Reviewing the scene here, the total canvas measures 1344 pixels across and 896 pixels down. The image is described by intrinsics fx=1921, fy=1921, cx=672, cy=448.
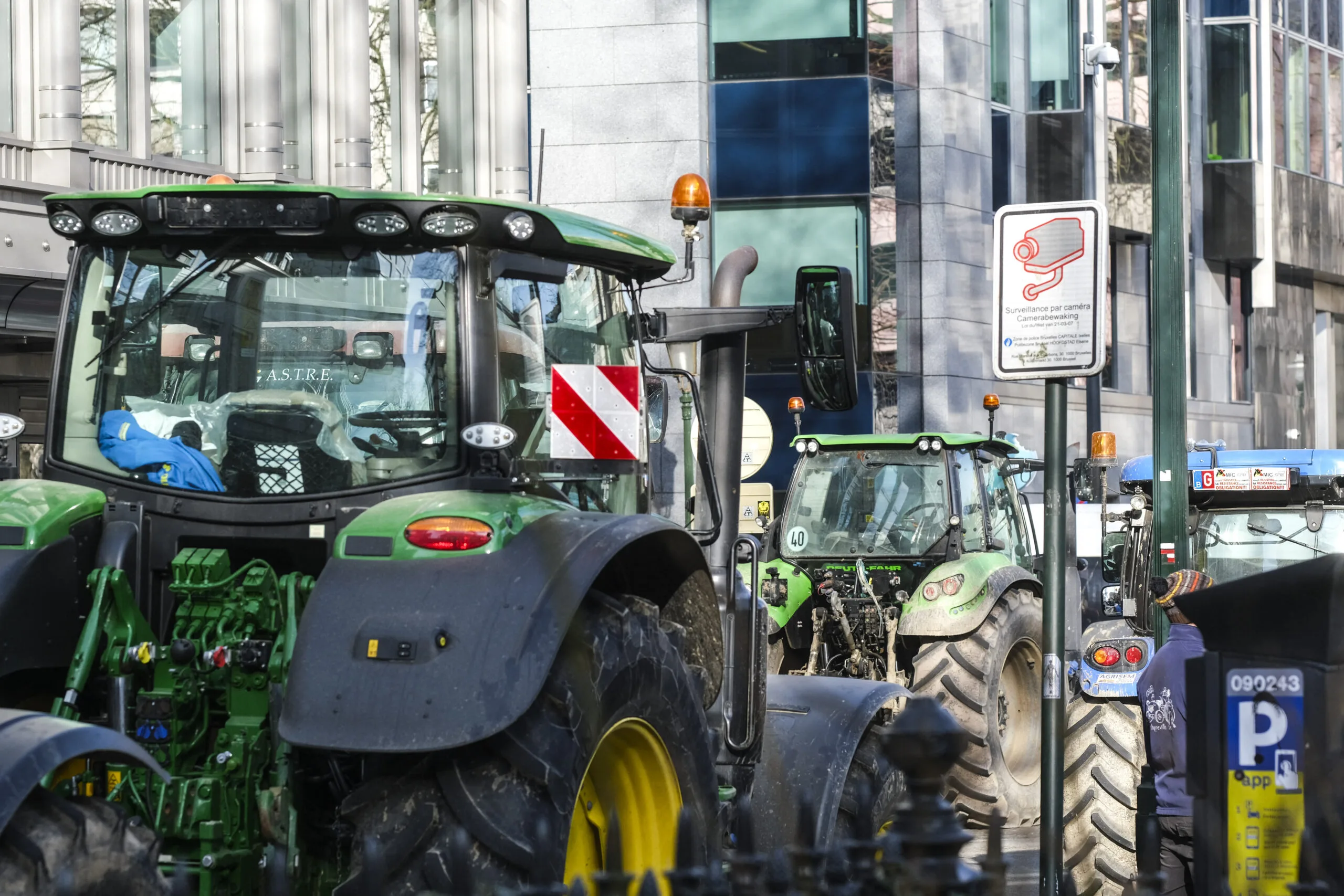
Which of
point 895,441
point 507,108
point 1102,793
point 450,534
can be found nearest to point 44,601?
point 450,534

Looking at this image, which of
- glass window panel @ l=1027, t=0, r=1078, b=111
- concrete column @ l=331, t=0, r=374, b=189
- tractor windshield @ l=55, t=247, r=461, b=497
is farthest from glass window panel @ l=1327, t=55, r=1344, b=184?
tractor windshield @ l=55, t=247, r=461, b=497

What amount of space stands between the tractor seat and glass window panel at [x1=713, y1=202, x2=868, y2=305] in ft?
68.9

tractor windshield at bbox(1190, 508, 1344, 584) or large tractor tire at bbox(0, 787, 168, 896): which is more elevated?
tractor windshield at bbox(1190, 508, 1344, 584)

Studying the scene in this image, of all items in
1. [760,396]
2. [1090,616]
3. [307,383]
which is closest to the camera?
[307,383]

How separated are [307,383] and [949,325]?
21.7 metres

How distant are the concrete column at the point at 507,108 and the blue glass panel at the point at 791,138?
2.81 metres

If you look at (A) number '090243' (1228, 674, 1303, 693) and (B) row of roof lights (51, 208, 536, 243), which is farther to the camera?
(B) row of roof lights (51, 208, 536, 243)

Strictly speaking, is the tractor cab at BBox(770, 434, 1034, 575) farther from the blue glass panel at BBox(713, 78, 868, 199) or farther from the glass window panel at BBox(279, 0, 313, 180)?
the blue glass panel at BBox(713, 78, 868, 199)

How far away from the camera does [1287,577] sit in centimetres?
342

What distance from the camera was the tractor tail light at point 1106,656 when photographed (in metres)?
8.04

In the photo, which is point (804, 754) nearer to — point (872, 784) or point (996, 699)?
point (872, 784)

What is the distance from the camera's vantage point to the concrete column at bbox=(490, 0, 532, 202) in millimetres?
24609

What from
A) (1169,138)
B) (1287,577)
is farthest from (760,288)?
(1287,577)

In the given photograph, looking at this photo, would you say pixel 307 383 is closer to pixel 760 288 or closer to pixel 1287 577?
pixel 1287 577
